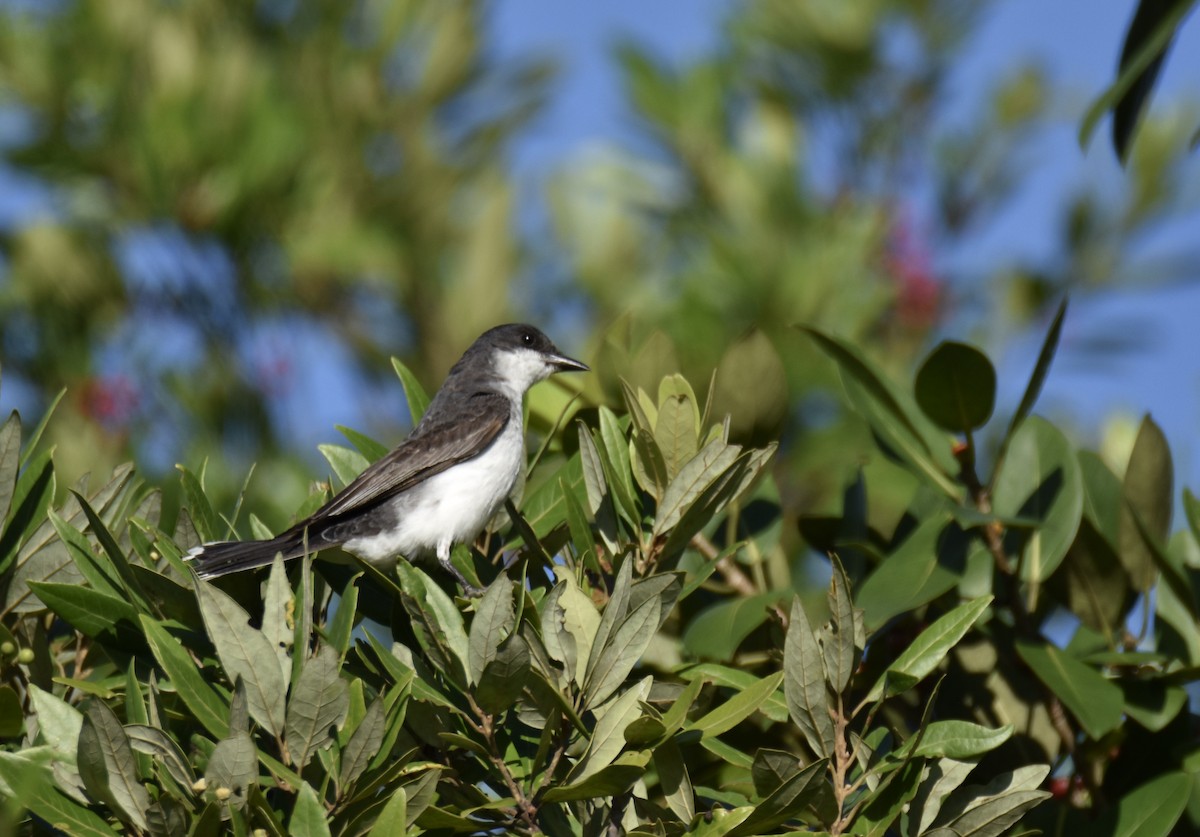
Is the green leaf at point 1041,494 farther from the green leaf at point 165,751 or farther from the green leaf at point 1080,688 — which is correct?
the green leaf at point 165,751

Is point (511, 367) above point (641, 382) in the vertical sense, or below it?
below

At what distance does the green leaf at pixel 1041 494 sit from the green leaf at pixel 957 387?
143 mm

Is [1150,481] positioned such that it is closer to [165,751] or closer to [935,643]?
[935,643]

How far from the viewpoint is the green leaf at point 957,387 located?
2.58 meters

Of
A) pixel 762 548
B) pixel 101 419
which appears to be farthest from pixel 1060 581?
pixel 101 419

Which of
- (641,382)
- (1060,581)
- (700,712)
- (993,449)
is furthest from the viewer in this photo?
(993,449)

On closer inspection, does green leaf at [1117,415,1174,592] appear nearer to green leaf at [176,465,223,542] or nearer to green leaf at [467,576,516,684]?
green leaf at [467,576,516,684]

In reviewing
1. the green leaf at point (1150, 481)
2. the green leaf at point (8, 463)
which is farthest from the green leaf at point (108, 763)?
the green leaf at point (1150, 481)

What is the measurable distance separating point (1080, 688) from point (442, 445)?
2740mm

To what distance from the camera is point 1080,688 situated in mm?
2283

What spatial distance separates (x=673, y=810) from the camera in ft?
6.57

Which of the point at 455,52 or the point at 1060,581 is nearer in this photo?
the point at 1060,581

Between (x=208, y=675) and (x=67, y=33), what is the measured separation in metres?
5.59

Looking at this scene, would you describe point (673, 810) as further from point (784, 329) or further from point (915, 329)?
point (915, 329)
